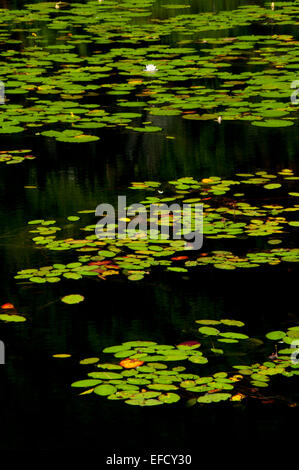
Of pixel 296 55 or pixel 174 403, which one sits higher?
pixel 296 55

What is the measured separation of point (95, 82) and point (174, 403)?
191 inches

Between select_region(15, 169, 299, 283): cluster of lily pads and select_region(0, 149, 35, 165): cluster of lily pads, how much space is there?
878 mm

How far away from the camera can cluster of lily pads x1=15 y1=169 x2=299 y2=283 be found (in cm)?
406

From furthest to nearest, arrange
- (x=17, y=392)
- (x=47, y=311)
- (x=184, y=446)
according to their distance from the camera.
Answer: (x=47, y=311) → (x=17, y=392) → (x=184, y=446)

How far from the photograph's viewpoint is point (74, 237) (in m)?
4.43

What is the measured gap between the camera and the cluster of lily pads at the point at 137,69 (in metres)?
6.49

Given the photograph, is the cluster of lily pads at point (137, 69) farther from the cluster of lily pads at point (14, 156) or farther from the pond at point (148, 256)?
the cluster of lily pads at point (14, 156)

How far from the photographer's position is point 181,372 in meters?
3.15

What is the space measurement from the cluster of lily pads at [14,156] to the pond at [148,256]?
2 centimetres

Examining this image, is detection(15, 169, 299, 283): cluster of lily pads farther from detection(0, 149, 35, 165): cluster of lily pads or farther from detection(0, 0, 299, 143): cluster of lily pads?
detection(0, 0, 299, 143): cluster of lily pads

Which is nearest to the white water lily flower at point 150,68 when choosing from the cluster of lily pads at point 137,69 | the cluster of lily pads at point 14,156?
the cluster of lily pads at point 137,69

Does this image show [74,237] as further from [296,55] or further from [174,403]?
[296,55]

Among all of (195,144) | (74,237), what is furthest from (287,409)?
(195,144)

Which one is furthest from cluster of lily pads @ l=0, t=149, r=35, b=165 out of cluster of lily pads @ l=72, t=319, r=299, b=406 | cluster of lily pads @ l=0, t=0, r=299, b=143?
cluster of lily pads @ l=72, t=319, r=299, b=406
